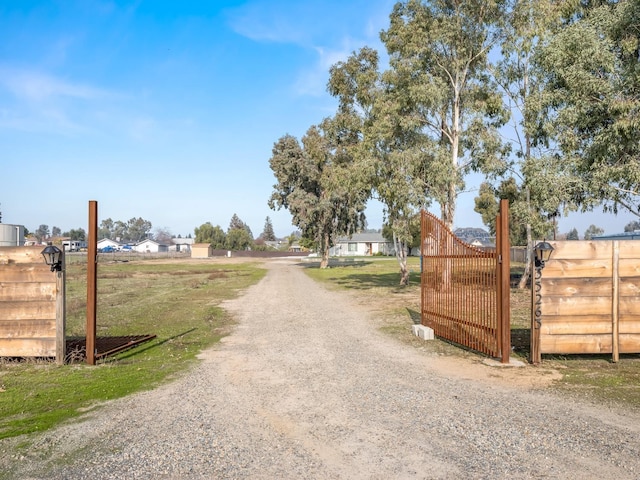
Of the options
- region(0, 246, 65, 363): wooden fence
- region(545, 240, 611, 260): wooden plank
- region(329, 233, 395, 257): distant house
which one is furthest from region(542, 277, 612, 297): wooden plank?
region(329, 233, 395, 257): distant house

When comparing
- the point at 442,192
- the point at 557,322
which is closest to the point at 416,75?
the point at 442,192

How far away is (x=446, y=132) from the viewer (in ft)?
70.1

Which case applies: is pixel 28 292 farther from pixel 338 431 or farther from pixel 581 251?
pixel 581 251

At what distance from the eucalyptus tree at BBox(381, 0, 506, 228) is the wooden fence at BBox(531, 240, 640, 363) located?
1171 centimetres

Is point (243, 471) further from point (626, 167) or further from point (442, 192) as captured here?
point (442, 192)

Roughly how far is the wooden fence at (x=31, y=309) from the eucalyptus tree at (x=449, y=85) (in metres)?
15.3

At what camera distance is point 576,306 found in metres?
7.84

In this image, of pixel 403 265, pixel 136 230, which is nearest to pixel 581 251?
pixel 403 265

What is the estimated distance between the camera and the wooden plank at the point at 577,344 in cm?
787

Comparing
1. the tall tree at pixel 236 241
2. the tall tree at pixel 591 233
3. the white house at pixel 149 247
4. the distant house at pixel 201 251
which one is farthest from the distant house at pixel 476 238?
the white house at pixel 149 247

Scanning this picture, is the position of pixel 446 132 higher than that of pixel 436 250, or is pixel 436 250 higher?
pixel 446 132

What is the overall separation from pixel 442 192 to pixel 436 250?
1079 centimetres

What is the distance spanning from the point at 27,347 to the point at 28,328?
317 millimetres

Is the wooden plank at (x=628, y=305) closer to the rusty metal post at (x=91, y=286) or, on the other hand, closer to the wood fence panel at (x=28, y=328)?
the rusty metal post at (x=91, y=286)
